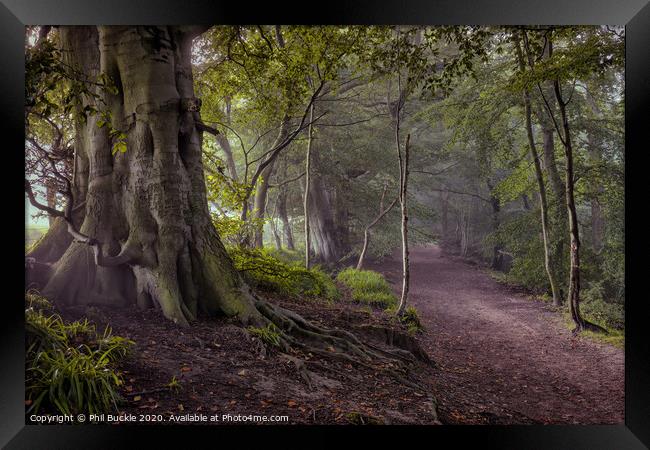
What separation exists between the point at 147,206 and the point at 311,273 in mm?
2283

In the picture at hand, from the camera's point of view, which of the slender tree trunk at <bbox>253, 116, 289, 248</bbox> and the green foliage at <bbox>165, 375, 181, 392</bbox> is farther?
the slender tree trunk at <bbox>253, 116, 289, 248</bbox>

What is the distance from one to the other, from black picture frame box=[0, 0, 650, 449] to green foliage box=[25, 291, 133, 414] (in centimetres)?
16

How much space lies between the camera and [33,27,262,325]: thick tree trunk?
121 inches

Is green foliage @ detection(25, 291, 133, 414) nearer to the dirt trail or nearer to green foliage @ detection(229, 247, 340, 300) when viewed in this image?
green foliage @ detection(229, 247, 340, 300)

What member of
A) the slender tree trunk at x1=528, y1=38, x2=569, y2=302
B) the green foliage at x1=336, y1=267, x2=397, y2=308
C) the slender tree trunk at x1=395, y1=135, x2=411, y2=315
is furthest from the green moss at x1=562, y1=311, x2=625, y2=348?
the green foliage at x1=336, y1=267, x2=397, y2=308

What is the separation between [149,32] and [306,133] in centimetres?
350

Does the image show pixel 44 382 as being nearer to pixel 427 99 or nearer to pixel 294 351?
pixel 294 351

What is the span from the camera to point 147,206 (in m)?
3.13

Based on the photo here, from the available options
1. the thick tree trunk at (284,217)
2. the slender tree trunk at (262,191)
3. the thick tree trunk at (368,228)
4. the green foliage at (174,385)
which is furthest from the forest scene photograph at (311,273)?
the thick tree trunk at (284,217)

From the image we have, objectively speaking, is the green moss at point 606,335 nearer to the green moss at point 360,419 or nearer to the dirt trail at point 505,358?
the dirt trail at point 505,358

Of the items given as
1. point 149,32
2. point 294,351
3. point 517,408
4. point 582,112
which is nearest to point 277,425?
point 294,351

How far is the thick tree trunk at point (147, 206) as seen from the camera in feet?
10.1
